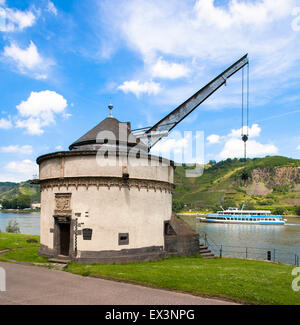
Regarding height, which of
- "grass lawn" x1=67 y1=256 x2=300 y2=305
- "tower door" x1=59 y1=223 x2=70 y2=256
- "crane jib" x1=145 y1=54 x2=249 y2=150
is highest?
"crane jib" x1=145 y1=54 x2=249 y2=150

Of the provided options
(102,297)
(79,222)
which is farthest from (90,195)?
(102,297)

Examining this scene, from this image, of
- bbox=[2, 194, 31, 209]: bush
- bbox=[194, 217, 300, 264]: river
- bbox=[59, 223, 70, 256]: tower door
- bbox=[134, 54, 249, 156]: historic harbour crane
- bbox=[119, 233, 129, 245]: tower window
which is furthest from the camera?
bbox=[2, 194, 31, 209]: bush

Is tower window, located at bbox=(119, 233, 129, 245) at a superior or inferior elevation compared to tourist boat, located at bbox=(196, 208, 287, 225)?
superior

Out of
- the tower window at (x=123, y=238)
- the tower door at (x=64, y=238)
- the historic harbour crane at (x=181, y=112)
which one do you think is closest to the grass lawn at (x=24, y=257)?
the tower door at (x=64, y=238)

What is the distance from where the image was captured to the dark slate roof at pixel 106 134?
21656 millimetres

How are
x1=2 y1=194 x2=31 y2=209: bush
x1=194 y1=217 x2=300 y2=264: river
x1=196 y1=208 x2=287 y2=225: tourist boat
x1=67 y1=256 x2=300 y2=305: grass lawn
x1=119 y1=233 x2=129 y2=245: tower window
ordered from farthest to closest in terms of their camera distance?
x1=2 y1=194 x2=31 y2=209: bush → x1=196 y1=208 x2=287 y2=225: tourist boat → x1=194 y1=217 x2=300 y2=264: river → x1=119 y1=233 x2=129 y2=245: tower window → x1=67 y1=256 x2=300 y2=305: grass lawn

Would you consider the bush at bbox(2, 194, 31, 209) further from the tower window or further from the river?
the tower window

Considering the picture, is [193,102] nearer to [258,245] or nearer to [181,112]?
[181,112]

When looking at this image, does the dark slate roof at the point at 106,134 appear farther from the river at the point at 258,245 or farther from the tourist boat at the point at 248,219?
the tourist boat at the point at 248,219

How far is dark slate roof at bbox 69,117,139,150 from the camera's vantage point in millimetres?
21656

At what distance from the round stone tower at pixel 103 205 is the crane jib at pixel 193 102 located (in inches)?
197

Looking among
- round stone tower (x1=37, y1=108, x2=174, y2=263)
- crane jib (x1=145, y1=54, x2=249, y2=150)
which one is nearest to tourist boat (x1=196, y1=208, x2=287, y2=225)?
crane jib (x1=145, y1=54, x2=249, y2=150)

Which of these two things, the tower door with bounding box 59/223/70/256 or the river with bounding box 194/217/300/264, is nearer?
the tower door with bounding box 59/223/70/256
